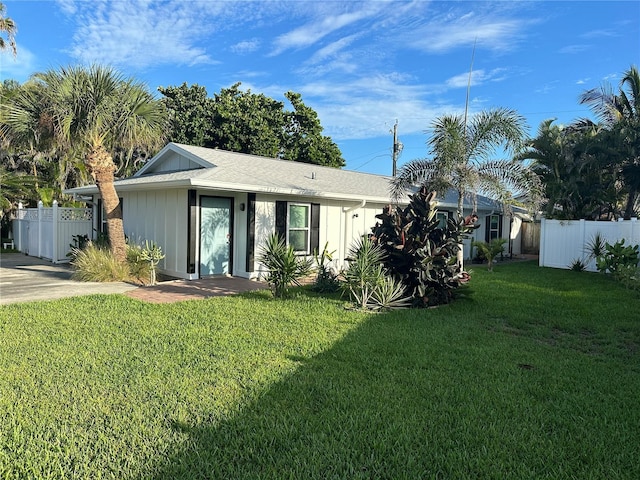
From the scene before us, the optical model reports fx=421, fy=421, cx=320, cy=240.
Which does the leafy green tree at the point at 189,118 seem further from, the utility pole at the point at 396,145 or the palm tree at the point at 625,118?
the palm tree at the point at 625,118

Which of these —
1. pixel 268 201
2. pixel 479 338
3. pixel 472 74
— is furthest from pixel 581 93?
pixel 479 338

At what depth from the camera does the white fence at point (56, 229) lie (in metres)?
15.0

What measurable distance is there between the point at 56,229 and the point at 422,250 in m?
13.2

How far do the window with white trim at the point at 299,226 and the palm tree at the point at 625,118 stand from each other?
39.1 ft

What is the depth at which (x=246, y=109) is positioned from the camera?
90.4 ft

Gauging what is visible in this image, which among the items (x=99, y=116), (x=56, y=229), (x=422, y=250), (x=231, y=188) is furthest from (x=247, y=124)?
(x=422, y=250)

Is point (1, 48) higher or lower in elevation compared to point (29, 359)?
higher

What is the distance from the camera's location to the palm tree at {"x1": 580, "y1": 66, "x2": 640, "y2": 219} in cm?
1545

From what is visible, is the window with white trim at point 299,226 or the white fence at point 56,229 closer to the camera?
the window with white trim at point 299,226

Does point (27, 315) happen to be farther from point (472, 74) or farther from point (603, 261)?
point (603, 261)

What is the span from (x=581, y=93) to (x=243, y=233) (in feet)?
52.0

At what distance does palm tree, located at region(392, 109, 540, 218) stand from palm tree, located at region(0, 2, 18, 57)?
17.8m

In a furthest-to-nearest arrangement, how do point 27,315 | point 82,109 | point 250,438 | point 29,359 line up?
point 82,109 → point 27,315 → point 29,359 → point 250,438

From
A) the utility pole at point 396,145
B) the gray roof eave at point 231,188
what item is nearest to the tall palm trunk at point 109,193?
the gray roof eave at point 231,188
